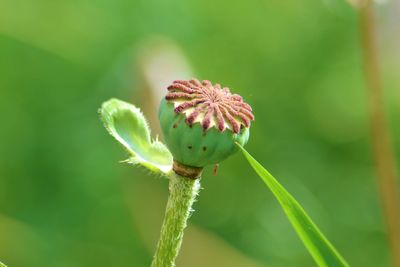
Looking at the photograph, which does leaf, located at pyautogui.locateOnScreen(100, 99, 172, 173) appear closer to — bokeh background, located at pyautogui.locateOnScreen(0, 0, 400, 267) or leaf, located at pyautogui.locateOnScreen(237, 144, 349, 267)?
leaf, located at pyautogui.locateOnScreen(237, 144, 349, 267)

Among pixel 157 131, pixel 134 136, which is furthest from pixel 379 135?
pixel 134 136

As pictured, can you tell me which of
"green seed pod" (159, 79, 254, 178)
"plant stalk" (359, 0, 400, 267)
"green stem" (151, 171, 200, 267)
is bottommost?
"green stem" (151, 171, 200, 267)

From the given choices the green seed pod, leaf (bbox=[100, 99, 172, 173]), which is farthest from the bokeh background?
the green seed pod

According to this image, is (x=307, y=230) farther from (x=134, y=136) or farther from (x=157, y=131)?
(x=157, y=131)

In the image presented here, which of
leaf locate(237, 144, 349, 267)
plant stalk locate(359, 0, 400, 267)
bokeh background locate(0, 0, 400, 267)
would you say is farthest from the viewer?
bokeh background locate(0, 0, 400, 267)

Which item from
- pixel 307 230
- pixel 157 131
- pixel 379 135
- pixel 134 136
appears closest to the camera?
pixel 307 230

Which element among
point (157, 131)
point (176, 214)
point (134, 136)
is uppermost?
point (157, 131)

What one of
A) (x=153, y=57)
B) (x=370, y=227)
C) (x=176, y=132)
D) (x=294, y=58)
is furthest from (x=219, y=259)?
(x=176, y=132)
